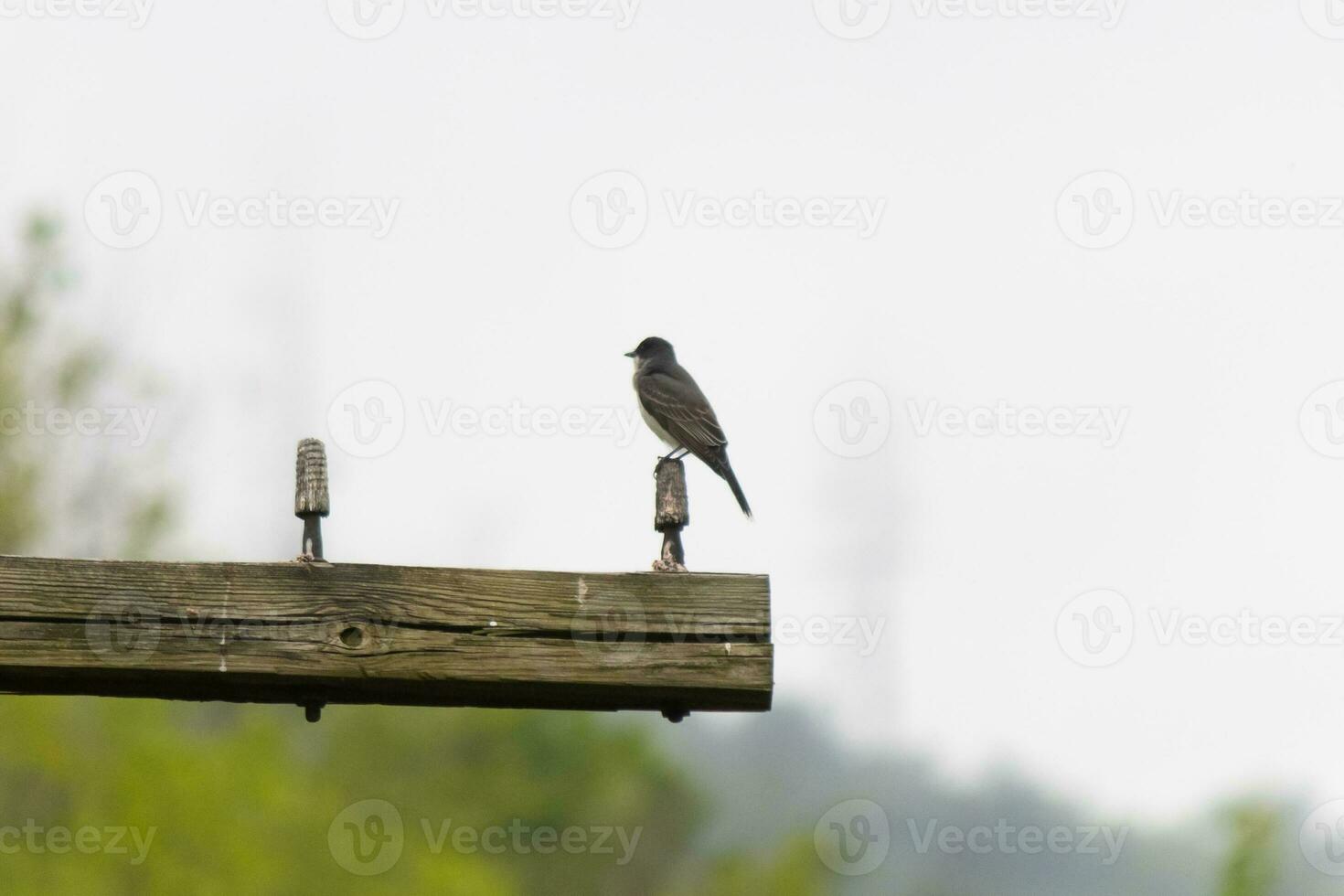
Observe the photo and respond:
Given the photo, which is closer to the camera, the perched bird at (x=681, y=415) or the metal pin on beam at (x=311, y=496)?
the metal pin on beam at (x=311, y=496)

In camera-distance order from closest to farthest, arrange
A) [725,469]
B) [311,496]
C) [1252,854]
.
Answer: [311,496] → [725,469] → [1252,854]

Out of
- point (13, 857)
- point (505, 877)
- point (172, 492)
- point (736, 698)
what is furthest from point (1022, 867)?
point (736, 698)

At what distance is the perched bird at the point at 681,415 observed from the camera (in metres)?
9.51

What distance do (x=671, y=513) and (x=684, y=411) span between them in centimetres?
597

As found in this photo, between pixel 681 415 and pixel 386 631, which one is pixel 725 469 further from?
pixel 386 631

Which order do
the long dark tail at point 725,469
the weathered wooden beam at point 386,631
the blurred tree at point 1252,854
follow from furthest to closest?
the blurred tree at point 1252,854 → the long dark tail at point 725,469 → the weathered wooden beam at point 386,631

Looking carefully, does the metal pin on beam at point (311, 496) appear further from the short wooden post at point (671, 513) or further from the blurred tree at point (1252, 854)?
the blurred tree at point (1252, 854)

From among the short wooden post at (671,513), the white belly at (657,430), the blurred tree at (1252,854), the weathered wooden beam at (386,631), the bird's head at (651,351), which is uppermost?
the bird's head at (651,351)

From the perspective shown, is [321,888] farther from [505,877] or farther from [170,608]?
[170,608]

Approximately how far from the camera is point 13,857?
1912cm

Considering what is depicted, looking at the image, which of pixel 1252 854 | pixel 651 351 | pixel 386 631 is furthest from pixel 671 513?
pixel 1252 854

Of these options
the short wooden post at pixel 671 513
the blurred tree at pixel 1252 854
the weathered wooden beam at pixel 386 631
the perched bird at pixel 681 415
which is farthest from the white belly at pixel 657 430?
the blurred tree at pixel 1252 854

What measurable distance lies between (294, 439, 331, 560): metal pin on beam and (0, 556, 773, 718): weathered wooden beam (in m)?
0.10

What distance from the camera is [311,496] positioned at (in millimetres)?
3652
